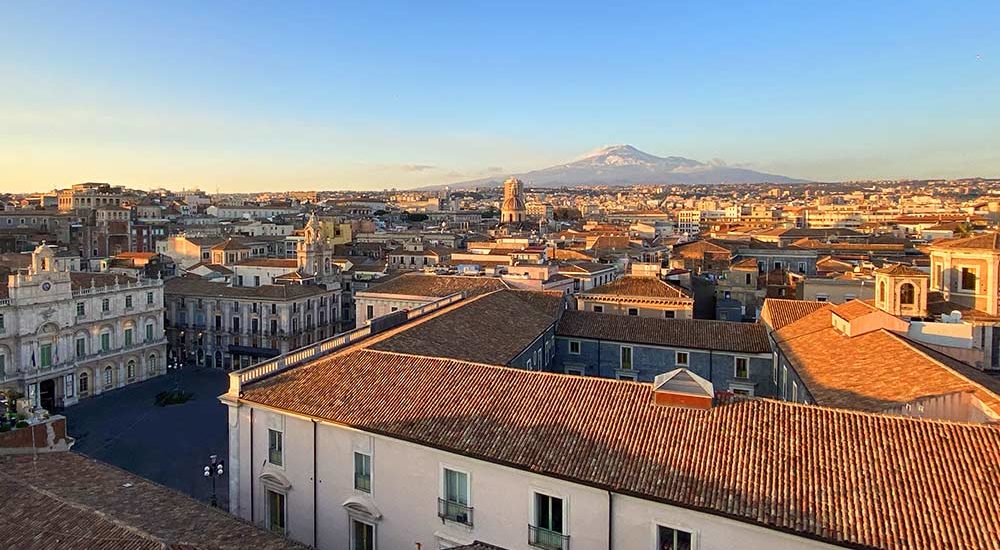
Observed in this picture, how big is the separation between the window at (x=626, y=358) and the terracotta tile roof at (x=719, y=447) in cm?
1533

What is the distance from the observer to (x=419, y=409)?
17297 millimetres

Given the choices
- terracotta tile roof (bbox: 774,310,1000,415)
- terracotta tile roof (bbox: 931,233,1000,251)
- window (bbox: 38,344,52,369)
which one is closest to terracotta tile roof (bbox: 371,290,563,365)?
terracotta tile roof (bbox: 774,310,1000,415)

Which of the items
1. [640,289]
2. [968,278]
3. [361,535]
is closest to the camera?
[361,535]

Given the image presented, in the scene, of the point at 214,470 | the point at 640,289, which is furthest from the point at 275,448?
the point at 640,289

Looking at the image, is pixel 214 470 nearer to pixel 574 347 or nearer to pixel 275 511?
pixel 275 511

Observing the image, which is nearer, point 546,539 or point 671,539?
point 671,539

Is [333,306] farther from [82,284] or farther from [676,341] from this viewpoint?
[676,341]

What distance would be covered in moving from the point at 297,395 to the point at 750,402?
Result: 11.6m

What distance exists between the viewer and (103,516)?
13.1 meters

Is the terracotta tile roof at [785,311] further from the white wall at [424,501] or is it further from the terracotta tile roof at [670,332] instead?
the white wall at [424,501]

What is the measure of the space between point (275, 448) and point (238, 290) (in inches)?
1492

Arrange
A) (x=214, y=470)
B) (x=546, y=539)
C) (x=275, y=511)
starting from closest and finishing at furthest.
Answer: (x=546, y=539) < (x=275, y=511) < (x=214, y=470)

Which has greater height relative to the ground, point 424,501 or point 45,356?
point 424,501

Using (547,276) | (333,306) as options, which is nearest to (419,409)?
(547,276)
